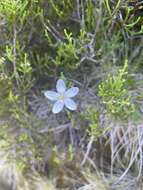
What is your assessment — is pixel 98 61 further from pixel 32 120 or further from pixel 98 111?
pixel 32 120

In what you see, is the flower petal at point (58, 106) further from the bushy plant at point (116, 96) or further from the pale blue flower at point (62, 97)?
the bushy plant at point (116, 96)

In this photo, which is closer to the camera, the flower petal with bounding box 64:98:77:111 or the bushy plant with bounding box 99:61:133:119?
the bushy plant with bounding box 99:61:133:119

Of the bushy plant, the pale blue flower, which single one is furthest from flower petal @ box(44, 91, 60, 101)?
the bushy plant

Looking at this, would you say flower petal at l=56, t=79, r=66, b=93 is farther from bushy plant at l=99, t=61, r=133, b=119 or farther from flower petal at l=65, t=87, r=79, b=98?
bushy plant at l=99, t=61, r=133, b=119

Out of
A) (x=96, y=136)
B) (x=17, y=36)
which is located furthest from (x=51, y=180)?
(x=17, y=36)

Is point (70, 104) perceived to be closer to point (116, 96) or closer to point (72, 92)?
point (72, 92)

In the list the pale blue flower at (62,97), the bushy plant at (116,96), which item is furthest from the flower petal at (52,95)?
the bushy plant at (116,96)

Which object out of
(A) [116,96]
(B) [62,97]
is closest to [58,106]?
(B) [62,97]
